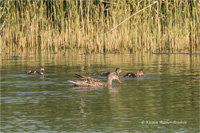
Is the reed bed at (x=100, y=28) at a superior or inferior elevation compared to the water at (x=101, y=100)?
superior

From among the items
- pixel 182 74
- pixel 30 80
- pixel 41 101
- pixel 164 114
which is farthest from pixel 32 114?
pixel 182 74

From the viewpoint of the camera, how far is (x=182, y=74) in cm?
1634

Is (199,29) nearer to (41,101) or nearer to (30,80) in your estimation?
(30,80)

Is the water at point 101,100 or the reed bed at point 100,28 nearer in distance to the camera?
the water at point 101,100

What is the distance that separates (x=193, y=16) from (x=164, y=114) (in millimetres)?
16389

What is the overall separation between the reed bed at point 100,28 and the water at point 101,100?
5.32 meters

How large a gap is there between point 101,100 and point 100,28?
14634mm

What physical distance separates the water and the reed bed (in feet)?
17.5

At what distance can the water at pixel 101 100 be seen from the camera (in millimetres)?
8602

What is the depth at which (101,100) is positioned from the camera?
11320mm

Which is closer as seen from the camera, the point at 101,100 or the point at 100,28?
the point at 101,100

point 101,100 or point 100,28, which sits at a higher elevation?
point 100,28

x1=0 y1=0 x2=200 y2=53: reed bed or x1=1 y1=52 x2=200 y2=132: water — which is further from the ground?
x1=0 y1=0 x2=200 y2=53: reed bed

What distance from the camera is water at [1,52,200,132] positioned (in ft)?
28.2
